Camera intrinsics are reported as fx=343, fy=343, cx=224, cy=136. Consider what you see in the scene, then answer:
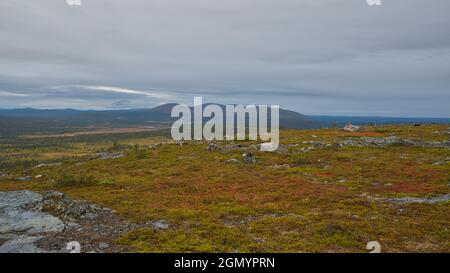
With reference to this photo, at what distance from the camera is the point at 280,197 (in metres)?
23.2

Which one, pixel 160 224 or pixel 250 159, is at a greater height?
pixel 250 159

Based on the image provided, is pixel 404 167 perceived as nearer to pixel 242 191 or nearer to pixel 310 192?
pixel 310 192

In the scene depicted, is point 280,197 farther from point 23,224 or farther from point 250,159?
point 250,159

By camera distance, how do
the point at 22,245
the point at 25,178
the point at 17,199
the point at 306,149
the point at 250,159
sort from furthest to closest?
the point at 306,149 < the point at 250,159 < the point at 25,178 < the point at 17,199 < the point at 22,245

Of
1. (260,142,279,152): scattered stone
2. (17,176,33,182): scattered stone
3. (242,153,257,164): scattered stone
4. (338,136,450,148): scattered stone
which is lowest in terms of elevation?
(17,176,33,182): scattered stone

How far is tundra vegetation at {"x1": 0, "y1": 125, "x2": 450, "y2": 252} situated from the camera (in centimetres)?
1517

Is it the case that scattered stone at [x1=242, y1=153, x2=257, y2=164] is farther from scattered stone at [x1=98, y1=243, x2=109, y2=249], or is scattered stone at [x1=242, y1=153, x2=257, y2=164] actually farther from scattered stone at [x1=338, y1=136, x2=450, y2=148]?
scattered stone at [x1=98, y1=243, x2=109, y2=249]

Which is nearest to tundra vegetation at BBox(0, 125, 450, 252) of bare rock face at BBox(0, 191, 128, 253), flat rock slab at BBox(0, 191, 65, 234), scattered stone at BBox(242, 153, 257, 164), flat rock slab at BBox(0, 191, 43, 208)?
scattered stone at BBox(242, 153, 257, 164)

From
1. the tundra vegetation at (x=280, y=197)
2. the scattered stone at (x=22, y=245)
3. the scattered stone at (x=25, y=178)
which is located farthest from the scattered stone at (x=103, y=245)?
the scattered stone at (x=25, y=178)

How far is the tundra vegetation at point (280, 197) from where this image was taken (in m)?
15.2

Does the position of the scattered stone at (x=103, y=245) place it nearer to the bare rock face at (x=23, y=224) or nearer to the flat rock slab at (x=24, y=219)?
the bare rock face at (x=23, y=224)

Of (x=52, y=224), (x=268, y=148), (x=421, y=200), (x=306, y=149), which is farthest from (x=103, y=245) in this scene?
(x=306, y=149)

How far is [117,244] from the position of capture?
14852mm
